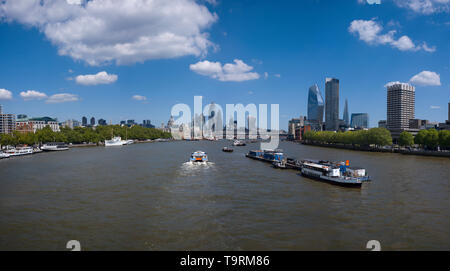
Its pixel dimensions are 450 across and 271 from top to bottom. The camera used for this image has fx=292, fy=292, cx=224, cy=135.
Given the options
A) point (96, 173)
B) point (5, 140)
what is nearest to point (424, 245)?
point (96, 173)

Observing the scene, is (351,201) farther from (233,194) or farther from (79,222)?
(79,222)

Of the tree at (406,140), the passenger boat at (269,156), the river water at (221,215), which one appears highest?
the tree at (406,140)

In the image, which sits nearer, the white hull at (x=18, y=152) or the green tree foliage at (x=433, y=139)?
Answer: the white hull at (x=18, y=152)

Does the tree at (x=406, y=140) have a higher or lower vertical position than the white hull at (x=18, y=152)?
higher

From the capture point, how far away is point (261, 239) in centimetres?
1681

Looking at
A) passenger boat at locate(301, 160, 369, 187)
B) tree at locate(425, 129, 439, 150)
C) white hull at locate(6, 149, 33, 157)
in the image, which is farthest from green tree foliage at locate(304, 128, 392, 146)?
white hull at locate(6, 149, 33, 157)

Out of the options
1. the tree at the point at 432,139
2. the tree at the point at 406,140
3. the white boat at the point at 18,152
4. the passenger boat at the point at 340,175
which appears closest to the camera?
the passenger boat at the point at 340,175

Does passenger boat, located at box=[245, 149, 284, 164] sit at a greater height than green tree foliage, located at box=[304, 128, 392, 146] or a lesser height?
lesser

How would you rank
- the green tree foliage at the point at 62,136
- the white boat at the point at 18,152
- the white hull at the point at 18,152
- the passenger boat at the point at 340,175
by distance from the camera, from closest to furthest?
1. the passenger boat at the point at 340,175
2. the white hull at the point at 18,152
3. the white boat at the point at 18,152
4. the green tree foliage at the point at 62,136

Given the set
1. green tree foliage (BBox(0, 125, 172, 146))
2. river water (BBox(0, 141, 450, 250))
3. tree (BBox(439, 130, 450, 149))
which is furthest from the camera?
green tree foliage (BBox(0, 125, 172, 146))

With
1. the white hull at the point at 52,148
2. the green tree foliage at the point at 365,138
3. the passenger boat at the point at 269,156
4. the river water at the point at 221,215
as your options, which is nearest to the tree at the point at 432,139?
the green tree foliage at the point at 365,138

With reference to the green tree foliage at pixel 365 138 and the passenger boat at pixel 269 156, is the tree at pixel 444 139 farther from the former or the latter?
the passenger boat at pixel 269 156

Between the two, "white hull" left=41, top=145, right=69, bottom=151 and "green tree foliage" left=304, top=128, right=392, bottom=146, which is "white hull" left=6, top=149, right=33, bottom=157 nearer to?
"white hull" left=41, top=145, right=69, bottom=151

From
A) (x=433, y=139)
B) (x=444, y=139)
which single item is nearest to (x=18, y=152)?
(x=444, y=139)
